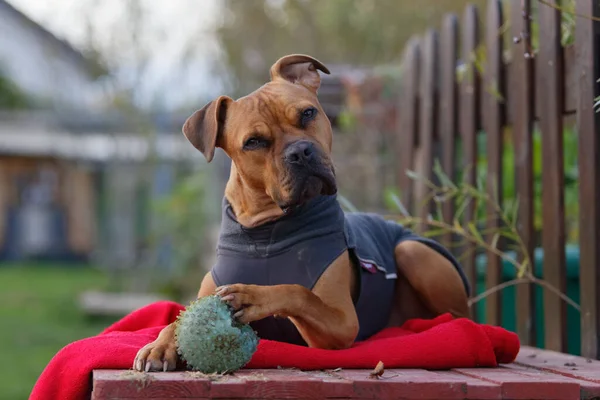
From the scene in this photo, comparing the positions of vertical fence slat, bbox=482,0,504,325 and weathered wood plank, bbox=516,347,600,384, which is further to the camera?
vertical fence slat, bbox=482,0,504,325

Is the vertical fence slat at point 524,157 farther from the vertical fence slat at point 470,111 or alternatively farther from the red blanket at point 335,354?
the red blanket at point 335,354

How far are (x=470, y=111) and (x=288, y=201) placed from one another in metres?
2.14

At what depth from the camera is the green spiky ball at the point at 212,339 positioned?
248 cm

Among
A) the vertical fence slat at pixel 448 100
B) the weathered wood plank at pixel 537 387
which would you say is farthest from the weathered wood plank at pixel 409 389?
the vertical fence slat at pixel 448 100

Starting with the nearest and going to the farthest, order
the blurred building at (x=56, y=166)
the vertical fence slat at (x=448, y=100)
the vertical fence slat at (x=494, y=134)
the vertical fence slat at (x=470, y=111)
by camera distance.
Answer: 1. the vertical fence slat at (x=494, y=134)
2. the vertical fence slat at (x=470, y=111)
3. the vertical fence slat at (x=448, y=100)
4. the blurred building at (x=56, y=166)

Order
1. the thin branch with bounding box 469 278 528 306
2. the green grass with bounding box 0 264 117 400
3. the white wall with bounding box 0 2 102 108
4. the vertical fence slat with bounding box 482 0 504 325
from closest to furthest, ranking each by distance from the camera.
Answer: the thin branch with bounding box 469 278 528 306
the vertical fence slat with bounding box 482 0 504 325
the green grass with bounding box 0 264 117 400
the white wall with bounding box 0 2 102 108

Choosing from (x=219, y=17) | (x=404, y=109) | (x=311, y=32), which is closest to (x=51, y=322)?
(x=404, y=109)

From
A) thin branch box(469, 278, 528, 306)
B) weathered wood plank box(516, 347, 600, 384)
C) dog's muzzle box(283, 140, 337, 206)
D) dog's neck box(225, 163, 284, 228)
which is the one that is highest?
dog's muzzle box(283, 140, 337, 206)

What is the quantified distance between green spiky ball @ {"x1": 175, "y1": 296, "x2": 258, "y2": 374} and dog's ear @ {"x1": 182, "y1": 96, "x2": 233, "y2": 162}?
0.81m

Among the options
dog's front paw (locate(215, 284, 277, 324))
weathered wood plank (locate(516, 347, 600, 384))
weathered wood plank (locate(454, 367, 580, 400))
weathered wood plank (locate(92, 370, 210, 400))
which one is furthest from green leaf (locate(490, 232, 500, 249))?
weathered wood plank (locate(92, 370, 210, 400))

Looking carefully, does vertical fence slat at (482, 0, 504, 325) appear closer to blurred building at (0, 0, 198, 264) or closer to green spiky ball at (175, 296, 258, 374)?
green spiky ball at (175, 296, 258, 374)

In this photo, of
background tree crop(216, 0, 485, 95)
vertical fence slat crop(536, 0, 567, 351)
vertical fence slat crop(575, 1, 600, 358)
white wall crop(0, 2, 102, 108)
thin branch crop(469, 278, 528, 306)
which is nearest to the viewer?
vertical fence slat crop(575, 1, 600, 358)

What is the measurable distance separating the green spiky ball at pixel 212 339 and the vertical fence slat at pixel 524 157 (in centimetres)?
197

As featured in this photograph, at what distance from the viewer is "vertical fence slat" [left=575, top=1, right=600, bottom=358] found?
11.3ft
